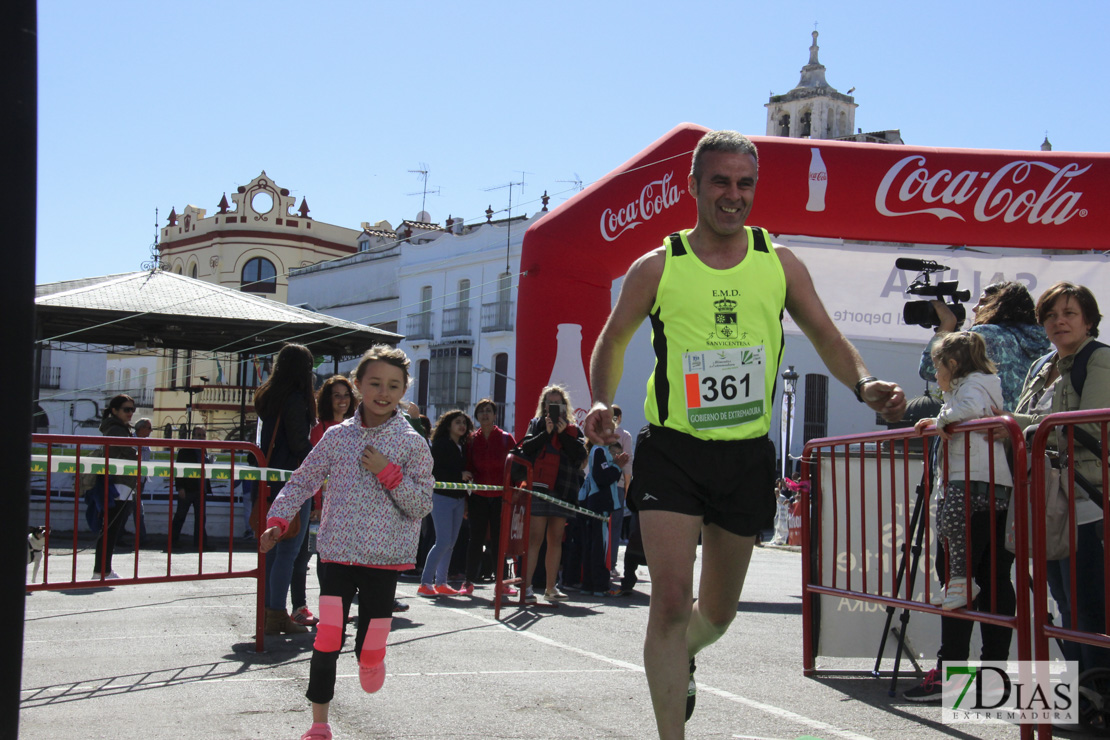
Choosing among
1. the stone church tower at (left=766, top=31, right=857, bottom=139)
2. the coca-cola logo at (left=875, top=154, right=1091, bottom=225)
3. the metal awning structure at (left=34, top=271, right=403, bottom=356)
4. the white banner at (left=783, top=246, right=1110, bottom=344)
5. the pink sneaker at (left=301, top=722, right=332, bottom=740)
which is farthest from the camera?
the stone church tower at (left=766, top=31, right=857, bottom=139)

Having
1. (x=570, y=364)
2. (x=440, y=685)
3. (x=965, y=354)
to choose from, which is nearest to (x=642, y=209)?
(x=570, y=364)

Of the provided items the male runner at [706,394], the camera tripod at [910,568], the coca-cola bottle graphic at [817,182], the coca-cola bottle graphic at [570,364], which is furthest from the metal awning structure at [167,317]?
the male runner at [706,394]

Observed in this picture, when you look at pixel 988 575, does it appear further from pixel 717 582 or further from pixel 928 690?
pixel 717 582

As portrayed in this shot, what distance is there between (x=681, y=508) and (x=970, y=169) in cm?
857

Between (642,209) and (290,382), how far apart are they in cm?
495

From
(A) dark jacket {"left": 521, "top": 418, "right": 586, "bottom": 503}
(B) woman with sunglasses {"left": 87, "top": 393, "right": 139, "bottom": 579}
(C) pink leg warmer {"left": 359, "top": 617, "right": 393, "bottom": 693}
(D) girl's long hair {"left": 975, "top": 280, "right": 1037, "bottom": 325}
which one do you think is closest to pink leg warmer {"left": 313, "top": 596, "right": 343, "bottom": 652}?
(C) pink leg warmer {"left": 359, "top": 617, "right": 393, "bottom": 693}

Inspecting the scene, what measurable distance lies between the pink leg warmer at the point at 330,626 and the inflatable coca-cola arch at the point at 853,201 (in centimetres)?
671

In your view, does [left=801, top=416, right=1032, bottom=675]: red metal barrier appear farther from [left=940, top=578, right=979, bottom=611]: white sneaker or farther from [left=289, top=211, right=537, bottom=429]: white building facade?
[left=289, top=211, right=537, bottom=429]: white building facade

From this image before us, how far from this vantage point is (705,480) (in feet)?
11.5

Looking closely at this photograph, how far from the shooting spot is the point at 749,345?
11.9ft

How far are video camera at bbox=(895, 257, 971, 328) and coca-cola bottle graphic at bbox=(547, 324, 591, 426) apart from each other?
3.26 metres

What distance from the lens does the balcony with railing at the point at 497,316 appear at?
4259cm

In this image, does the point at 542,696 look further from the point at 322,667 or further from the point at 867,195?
the point at 867,195

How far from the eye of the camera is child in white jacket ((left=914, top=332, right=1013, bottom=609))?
15.0 feet
